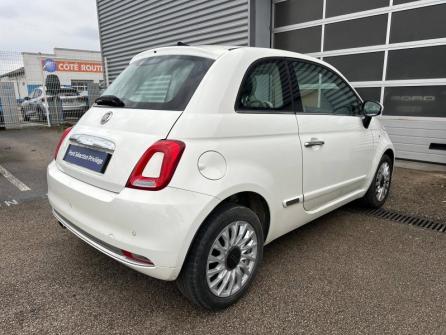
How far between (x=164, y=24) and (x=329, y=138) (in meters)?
8.29

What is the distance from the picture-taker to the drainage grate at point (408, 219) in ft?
11.6

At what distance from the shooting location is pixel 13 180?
5.22 metres

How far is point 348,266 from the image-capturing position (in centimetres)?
271

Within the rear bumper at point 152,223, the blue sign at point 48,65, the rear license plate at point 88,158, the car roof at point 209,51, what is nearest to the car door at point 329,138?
the car roof at point 209,51

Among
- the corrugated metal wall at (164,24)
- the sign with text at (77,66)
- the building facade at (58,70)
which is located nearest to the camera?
the corrugated metal wall at (164,24)

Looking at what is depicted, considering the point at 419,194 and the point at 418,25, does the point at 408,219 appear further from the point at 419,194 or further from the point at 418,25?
the point at 418,25

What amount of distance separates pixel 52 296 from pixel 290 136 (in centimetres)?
199

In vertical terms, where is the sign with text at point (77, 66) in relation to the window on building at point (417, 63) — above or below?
above

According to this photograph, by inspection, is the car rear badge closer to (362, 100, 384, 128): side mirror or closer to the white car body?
the white car body

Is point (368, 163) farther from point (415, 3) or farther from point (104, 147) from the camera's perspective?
point (415, 3)

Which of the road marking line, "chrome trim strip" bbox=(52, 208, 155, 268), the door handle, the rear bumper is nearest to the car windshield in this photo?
the rear bumper

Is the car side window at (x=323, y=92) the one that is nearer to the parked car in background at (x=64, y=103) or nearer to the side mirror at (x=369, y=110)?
the side mirror at (x=369, y=110)

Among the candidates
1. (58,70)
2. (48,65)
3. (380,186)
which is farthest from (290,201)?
(58,70)

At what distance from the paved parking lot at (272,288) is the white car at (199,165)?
0.86 feet
